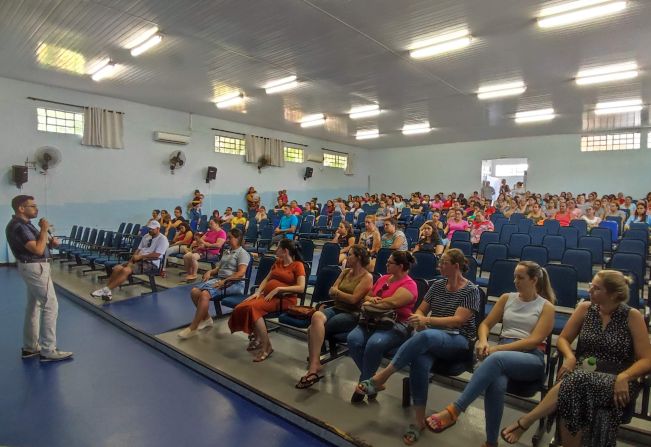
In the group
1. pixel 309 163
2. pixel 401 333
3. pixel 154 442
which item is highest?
pixel 309 163

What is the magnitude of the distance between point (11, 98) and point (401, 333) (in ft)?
31.0

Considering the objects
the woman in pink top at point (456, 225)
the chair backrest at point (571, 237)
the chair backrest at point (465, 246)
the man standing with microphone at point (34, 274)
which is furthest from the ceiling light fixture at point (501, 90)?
the man standing with microphone at point (34, 274)

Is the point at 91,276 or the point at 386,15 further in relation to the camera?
the point at 91,276

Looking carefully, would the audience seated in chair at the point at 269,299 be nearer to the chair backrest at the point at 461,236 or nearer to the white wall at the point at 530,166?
the chair backrest at the point at 461,236

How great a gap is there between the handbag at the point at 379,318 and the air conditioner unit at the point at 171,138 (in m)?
9.44

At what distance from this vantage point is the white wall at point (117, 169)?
811cm

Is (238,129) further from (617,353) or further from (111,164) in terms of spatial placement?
(617,353)

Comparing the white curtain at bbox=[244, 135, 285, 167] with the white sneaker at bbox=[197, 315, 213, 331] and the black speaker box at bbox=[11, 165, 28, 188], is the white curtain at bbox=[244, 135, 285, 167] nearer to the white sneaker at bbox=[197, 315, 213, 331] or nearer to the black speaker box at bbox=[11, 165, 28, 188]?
the black speaker box at bbox=[11, 165, 28, 188]

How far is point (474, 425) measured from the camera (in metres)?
2.41

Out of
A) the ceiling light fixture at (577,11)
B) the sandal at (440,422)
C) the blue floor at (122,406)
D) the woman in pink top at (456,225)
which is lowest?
the blue floor at (122,406)

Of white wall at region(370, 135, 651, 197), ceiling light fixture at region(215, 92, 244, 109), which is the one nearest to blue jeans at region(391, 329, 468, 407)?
ceiling light fixture at region(215, 92, 244, 109)

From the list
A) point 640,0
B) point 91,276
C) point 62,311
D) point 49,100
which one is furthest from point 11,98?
point 640,0

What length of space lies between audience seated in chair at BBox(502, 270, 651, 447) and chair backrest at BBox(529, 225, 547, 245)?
13.0 feet

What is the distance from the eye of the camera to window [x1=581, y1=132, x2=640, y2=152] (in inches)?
493
